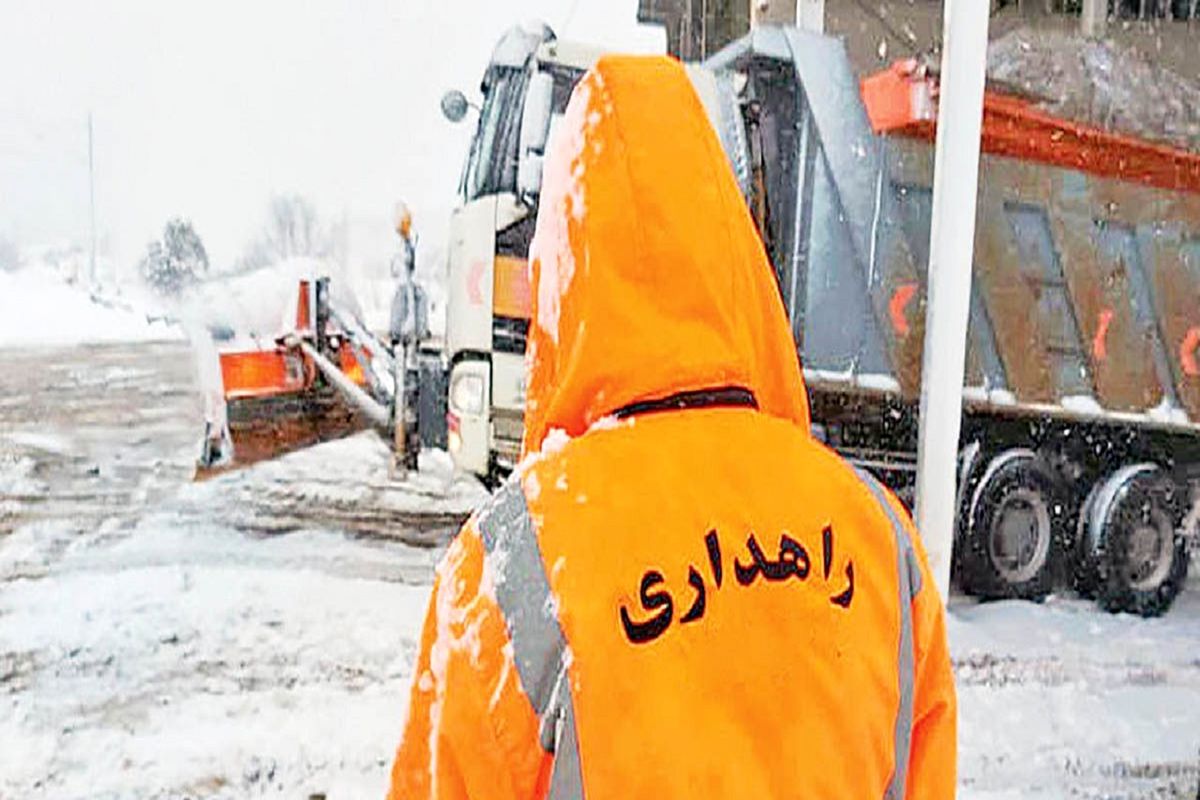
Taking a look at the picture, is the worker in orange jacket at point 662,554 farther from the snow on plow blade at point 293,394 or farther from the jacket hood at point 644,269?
the snow on plow blade at point 293,394

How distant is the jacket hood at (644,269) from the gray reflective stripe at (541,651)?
135mm

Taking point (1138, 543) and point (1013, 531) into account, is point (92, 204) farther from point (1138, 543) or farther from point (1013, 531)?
point (1138, 543)

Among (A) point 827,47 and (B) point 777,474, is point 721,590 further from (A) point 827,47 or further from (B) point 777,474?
(A) point 827,47

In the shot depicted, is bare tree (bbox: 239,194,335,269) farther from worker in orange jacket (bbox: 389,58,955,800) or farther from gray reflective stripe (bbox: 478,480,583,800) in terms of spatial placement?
gray reflective stripe (bbox: 478,480,583,800)

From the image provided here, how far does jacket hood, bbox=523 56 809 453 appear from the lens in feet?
2.77

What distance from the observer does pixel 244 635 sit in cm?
341

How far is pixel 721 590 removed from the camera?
81 centimetres

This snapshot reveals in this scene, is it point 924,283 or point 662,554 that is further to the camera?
point 924,283

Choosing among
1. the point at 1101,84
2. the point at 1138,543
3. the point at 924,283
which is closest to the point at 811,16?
the point at 924,283

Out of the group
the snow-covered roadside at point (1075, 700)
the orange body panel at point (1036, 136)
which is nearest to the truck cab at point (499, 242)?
the orange body panel at point (1036, 136)

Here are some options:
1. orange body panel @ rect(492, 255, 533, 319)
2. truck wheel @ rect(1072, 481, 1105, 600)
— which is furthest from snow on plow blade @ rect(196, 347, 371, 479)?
truck wheel @ rect(1072, 481, 1105, 600)

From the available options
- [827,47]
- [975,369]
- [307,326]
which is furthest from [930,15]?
[307,326]

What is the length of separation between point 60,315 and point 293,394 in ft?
2.69

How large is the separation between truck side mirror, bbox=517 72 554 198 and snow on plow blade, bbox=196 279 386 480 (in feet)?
2.70
